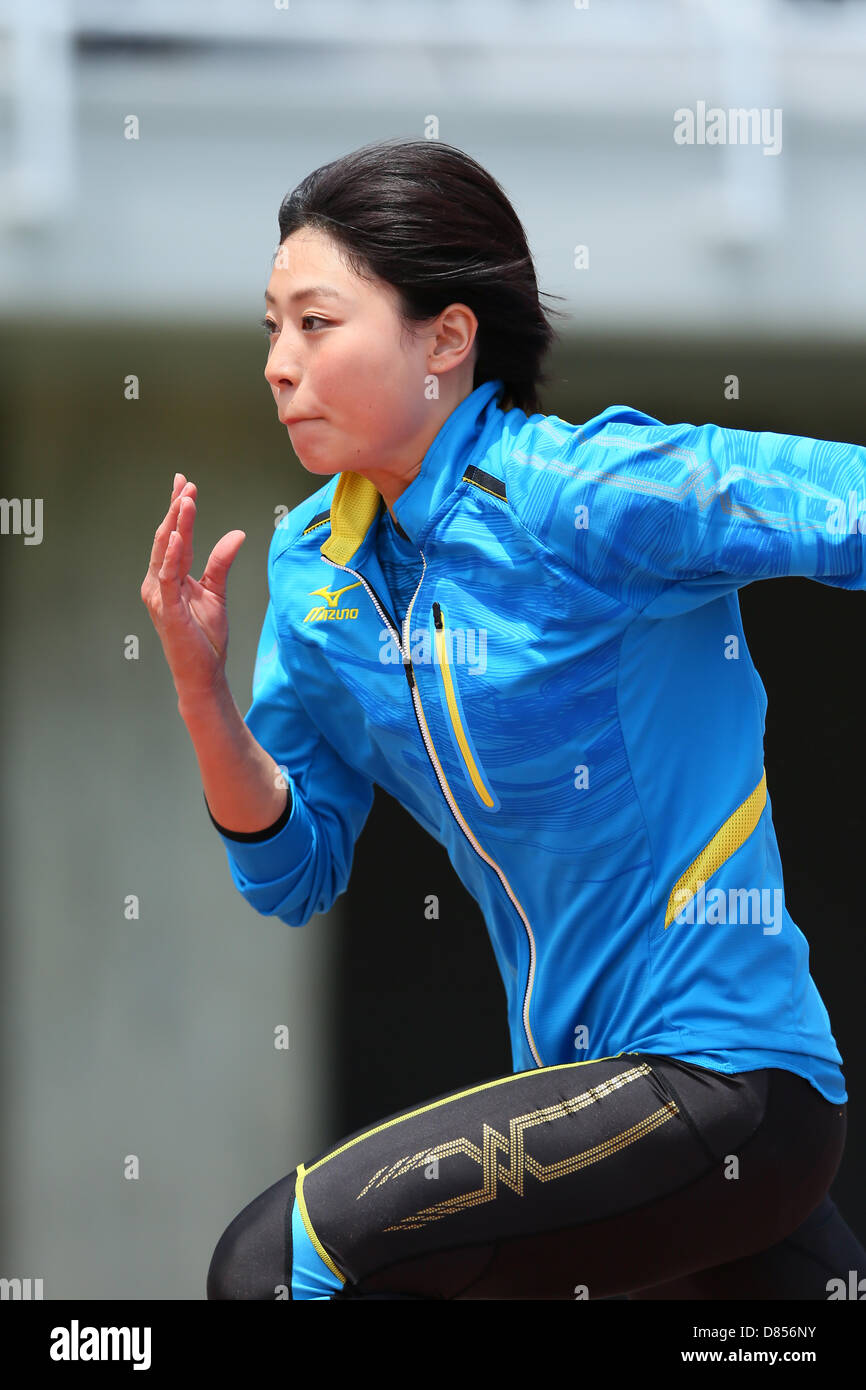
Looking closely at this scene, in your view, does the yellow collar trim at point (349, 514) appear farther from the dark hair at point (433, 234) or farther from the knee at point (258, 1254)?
the knee at point (258, 1254)

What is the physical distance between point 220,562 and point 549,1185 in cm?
76

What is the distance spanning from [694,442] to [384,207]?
45cm

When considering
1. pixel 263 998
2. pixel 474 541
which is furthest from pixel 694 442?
pixel 263 998

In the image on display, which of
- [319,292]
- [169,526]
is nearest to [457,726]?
[169,526]

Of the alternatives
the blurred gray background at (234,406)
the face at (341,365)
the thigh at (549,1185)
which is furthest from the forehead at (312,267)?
the blurred gray background at (234,406)

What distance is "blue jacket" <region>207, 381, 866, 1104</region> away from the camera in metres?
1.52

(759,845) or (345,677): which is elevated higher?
(345,677)

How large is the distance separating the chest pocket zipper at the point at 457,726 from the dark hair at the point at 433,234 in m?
0.35

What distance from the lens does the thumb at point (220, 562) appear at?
1.74 m

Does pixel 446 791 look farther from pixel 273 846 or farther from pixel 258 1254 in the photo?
pixel 258 1254

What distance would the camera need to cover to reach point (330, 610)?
1.78m

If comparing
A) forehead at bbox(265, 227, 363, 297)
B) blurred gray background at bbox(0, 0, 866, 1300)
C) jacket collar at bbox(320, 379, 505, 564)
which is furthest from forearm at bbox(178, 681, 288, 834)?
blurred gray background at bbox(0, 0, 866, 1300)
